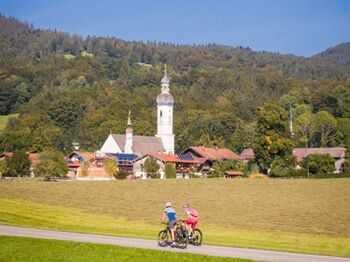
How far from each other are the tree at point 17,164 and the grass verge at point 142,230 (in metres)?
55.1

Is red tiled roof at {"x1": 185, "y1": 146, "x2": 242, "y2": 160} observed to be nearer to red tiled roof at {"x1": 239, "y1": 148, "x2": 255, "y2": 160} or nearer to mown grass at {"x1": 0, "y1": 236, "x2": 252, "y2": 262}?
red tiled roof at {"x1": 239, "y1": 148, "x2": 255, "y2": 160}

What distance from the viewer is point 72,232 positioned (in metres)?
31.8

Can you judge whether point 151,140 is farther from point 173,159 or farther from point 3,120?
point 3,120

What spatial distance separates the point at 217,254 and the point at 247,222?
1895 centimetres

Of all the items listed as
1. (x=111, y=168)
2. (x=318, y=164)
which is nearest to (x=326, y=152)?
(x=318, y=164)

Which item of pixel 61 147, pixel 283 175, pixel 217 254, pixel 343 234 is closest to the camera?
pixel 217 254

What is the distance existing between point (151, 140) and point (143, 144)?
3.38 m

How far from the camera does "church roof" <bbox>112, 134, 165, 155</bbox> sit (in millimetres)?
132875

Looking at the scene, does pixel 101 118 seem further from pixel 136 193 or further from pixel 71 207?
pixel 71 207

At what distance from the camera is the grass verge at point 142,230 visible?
29.4 m

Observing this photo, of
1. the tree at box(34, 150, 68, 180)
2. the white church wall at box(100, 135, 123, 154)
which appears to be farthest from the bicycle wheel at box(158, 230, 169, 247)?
the white church wall at box(100, 135, 123, 154)

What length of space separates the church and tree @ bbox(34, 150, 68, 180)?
92.5 ft

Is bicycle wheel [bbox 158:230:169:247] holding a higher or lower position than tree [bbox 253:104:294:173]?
lower

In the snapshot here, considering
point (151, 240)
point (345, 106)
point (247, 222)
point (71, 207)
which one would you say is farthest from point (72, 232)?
point (345, 106)
